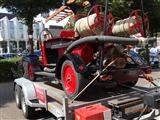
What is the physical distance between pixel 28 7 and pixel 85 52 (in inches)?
457

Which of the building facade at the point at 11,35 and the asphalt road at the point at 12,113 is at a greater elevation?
the building facade at the point at 11,35

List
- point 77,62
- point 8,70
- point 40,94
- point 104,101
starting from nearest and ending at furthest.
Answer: point 104,101, point 77,62, point 40,94, point 8,70

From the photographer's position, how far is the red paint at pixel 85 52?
203 inches

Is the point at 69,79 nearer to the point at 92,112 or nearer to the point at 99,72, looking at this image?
the point at 99,72

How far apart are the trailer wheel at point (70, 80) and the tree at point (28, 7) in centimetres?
1084

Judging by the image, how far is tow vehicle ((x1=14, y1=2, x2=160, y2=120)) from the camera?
436cm

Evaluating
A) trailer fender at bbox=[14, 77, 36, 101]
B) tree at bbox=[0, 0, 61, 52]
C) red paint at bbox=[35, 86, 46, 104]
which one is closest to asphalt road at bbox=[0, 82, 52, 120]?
trailer fender at bbox=[14, 77, 36, 101]

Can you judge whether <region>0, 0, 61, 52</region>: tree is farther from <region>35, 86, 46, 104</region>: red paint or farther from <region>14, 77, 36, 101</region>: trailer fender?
<region>35, 86, 46, 104</region>: red paint

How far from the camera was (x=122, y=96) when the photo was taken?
5.05 meters

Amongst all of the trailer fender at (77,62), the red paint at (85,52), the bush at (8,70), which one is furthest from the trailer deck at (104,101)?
the bush at (8,70)

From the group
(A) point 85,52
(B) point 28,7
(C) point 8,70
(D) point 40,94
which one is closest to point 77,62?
(A) point 85,52

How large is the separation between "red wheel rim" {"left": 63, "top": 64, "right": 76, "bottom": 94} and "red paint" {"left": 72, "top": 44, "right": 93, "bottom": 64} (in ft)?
0.93

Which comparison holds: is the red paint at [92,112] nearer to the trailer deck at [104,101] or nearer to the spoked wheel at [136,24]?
the trailer deck at [104,101]

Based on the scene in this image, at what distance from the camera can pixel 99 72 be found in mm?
4695
